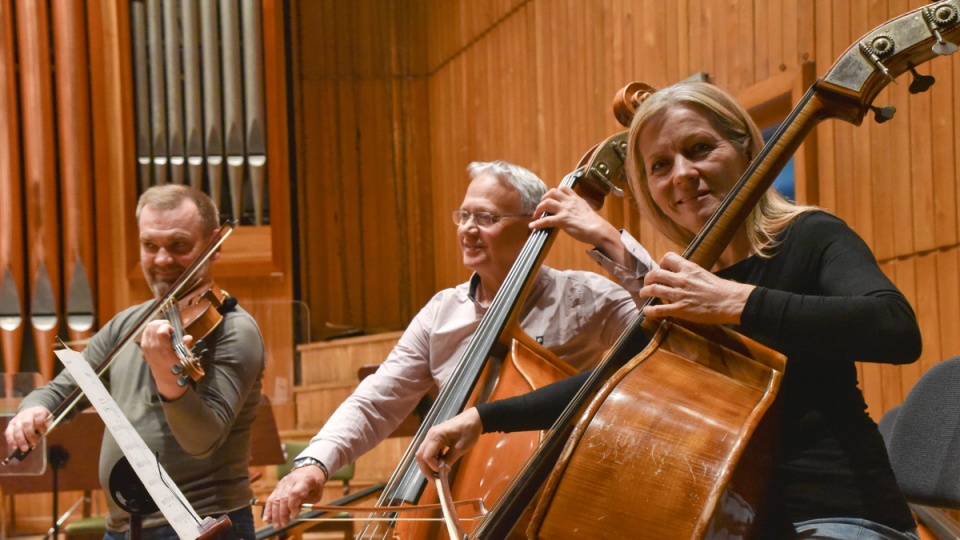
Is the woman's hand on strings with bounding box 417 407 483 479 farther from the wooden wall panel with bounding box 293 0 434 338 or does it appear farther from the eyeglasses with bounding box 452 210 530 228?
the wooden wall panel with bounding box 293 0 434 338

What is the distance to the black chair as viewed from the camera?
5.83 feet

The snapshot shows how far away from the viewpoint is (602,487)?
51.7 inches

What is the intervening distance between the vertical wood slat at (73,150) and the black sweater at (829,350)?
5388 mm

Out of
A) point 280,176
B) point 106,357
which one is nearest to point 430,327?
point 106,357

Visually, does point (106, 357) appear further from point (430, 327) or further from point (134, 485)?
point (430, 327)

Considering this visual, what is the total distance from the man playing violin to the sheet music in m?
0.34

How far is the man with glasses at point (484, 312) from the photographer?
93.4 inches

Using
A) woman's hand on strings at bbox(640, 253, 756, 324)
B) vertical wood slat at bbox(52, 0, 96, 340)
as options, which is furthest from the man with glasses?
vertical wood slat at bbox(52, 0, 96, 340)

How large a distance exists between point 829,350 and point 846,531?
24 centimetres

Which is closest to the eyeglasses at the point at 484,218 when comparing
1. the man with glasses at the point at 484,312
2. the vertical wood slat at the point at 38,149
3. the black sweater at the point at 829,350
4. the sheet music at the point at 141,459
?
the man with glasses at the point at 484,312

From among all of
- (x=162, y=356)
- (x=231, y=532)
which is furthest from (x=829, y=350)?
(x=231, y=532)

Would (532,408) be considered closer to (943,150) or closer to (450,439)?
(450,439)

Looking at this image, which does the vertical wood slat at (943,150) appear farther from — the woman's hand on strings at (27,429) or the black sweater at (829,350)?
the woman's hand on strings at (27,429)

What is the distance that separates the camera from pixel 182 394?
2314 millimetres
